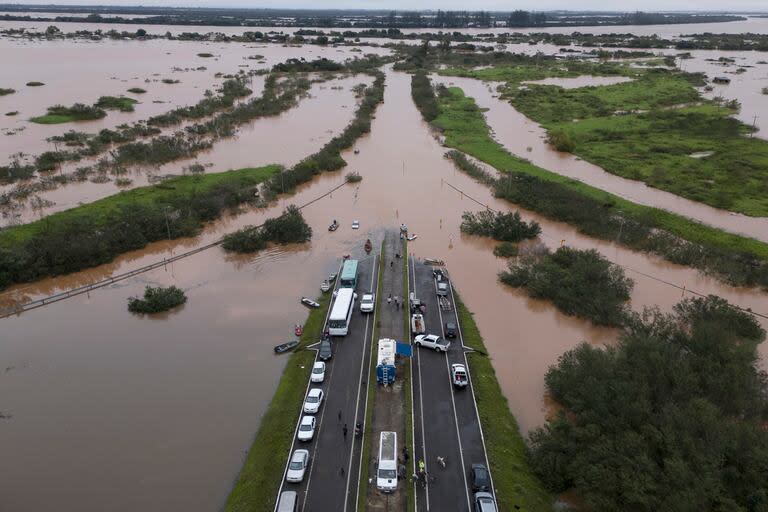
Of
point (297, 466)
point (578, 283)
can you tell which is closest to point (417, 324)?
point (578, 283)

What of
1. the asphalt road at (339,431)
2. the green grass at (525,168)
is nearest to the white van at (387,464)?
the asphalt road at (339,431)

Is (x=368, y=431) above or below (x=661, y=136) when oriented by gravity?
below

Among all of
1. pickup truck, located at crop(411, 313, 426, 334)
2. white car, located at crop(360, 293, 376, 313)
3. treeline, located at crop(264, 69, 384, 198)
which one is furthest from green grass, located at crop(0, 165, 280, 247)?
pickup truck, located at crop(411, 313, 426, 334)

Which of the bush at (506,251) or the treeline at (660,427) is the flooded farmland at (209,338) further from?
the treeline at (660,427)

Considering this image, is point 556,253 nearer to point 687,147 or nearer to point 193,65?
point 687,147

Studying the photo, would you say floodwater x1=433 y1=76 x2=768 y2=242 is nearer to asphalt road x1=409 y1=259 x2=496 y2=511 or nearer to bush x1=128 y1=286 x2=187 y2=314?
asphalt road x1=409 y1=259 x2=496 y2=511

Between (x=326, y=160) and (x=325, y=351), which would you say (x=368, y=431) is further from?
(x=326, y=160)
